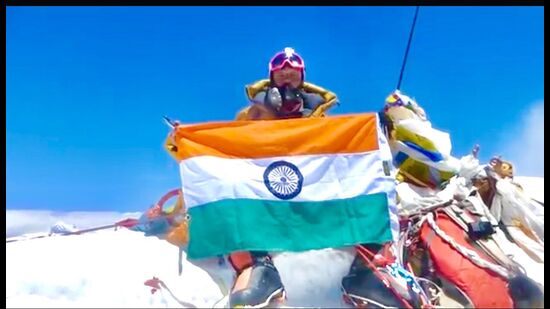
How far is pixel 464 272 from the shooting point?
452 cm

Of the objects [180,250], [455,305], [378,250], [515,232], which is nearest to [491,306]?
[455,305]

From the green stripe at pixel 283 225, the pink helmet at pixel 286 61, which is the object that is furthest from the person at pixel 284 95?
the green stripe at pixel 283 225

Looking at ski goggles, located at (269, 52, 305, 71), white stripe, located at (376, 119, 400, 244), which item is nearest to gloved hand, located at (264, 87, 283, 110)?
ski goggles, located at (269, 52, 305, 71)

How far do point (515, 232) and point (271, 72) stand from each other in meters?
2.10

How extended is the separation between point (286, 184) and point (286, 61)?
0.98 metres

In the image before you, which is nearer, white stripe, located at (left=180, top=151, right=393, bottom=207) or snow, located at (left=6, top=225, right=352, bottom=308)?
snow, located at (left=6, top=225, right=352, bottom=308)

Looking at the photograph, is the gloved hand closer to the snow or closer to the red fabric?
the snow

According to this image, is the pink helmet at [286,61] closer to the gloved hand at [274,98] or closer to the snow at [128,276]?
the gloved hand at [274,98]

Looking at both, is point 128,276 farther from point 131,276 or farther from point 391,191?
point 391,191

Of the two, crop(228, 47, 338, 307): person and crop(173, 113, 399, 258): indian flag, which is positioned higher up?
crop(228, 47, 338, 307): person

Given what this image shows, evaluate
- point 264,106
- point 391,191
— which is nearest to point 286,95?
point 264,106

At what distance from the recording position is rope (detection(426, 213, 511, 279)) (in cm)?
453

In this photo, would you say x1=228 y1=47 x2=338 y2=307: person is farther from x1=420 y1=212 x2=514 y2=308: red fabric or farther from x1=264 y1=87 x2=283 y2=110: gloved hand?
x1=420 y1=212 x2=514 y2=308: red fabric

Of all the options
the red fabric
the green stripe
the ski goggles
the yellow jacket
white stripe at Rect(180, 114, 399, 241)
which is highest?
the ski goggles
